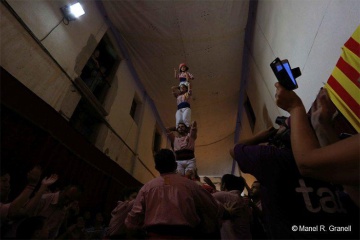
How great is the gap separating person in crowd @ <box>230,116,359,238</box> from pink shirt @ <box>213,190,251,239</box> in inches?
46.2

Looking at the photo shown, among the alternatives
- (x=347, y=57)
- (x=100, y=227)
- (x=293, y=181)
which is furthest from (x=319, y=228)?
(x=100, y=227)

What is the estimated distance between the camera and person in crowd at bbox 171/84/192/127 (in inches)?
183

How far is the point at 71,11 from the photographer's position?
4.05m

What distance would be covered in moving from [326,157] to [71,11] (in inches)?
191

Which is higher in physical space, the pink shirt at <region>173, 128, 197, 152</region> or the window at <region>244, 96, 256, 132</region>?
the window at <region>244, 96, 256, 132</region>

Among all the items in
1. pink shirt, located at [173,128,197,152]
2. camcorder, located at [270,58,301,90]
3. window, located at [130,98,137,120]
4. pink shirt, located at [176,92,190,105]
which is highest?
window, located at [130,98,137,120]

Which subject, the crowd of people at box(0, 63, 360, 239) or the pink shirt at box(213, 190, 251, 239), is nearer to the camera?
the crowd of people at box(0, 63, 360, 239)

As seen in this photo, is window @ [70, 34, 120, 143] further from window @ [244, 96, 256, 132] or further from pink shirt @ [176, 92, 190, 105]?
window @ [244, 96, 256, 132]

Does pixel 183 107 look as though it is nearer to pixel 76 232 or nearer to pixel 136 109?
pixel 76 232

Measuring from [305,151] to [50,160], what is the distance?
3.57m

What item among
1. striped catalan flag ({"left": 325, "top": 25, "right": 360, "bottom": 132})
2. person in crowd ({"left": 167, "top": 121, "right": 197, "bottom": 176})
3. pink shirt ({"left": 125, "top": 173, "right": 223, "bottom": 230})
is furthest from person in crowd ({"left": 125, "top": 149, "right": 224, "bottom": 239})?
person in crowd ({"left": 167, "top": 121, "right": 197, "bottom": 176})

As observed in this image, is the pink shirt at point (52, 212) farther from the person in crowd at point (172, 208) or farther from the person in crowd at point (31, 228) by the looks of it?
the person in crowd at point (172, 208)

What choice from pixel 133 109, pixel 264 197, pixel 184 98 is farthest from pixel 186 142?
pixel 133 109

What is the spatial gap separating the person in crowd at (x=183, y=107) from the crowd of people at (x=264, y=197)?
6.28ft
